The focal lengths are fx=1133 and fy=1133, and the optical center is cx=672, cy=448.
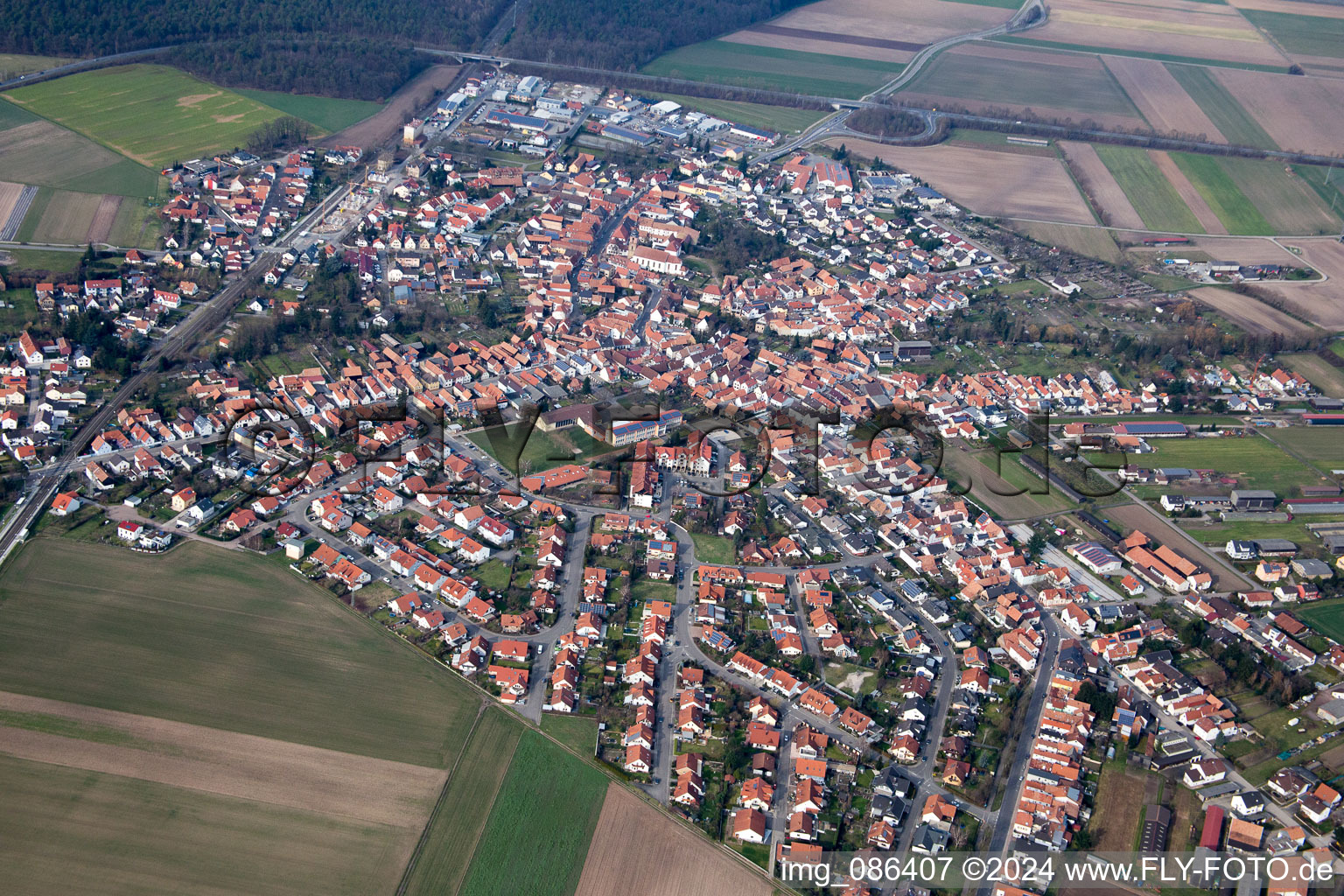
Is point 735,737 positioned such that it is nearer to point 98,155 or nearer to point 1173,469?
point 1173,469

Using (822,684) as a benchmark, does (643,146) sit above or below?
above

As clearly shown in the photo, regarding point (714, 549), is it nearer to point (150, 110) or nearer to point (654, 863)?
point (654, 863)

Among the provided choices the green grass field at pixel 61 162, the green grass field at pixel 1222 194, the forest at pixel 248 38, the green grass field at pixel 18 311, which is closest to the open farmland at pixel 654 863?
the green grass field at pixel 18 311

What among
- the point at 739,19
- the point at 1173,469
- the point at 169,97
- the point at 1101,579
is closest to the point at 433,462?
the point at 1101,579

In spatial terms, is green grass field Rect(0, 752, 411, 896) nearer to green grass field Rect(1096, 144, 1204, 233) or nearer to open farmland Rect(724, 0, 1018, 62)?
green grass field Rect(1096, 144, 1204, 233)

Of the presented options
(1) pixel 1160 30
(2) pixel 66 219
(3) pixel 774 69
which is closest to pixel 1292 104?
(1) pixel 1160 30

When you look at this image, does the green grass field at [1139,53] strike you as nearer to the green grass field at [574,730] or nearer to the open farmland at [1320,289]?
the open farmland at [1320,289]

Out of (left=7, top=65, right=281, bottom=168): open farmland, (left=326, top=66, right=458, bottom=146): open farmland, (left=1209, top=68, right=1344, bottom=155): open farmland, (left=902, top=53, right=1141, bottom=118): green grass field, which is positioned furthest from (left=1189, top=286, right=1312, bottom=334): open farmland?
(left=7, top=65, right=281, bottom=168): open farmland
